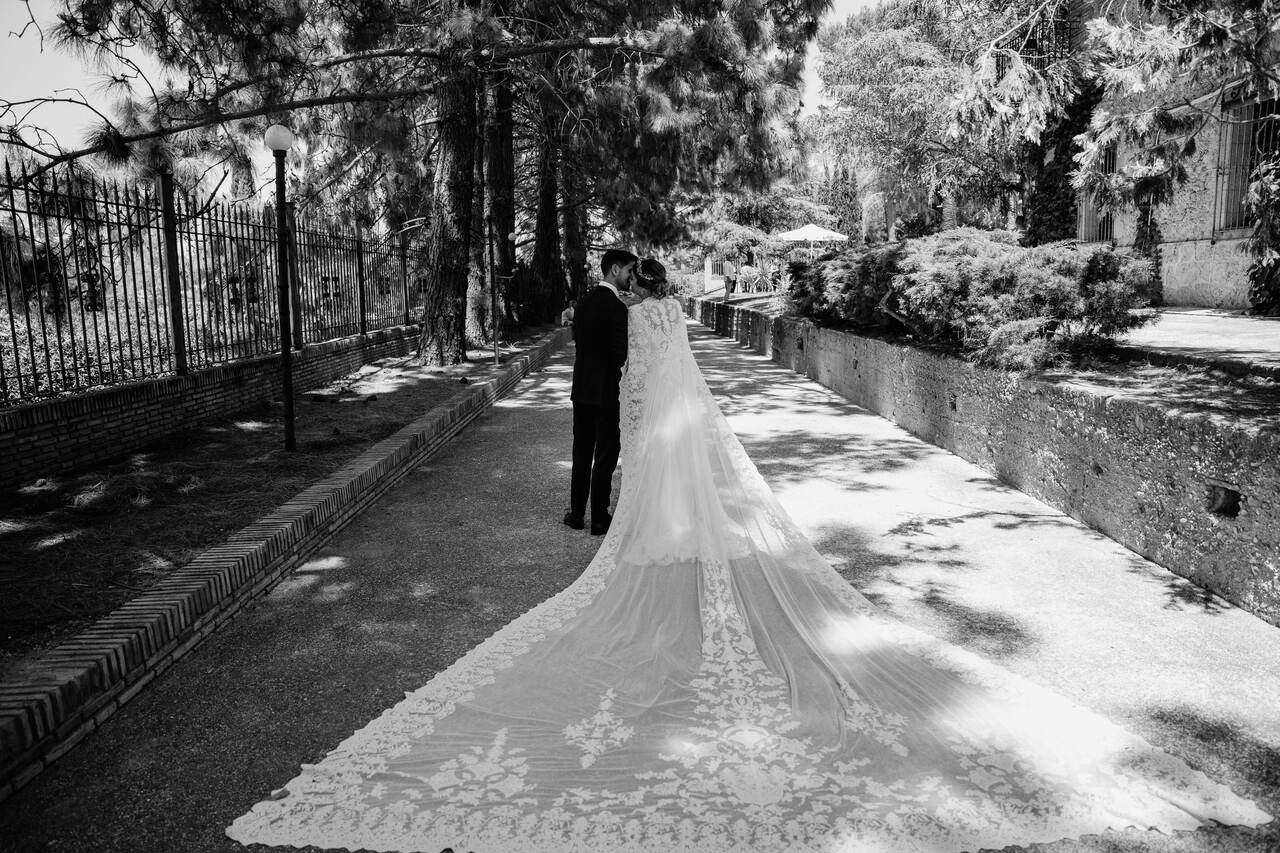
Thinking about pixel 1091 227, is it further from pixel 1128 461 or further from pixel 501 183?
pixel 1128 461

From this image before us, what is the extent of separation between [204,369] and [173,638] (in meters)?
6.35

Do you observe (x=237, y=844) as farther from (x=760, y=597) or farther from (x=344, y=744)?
(x=760, y=597)

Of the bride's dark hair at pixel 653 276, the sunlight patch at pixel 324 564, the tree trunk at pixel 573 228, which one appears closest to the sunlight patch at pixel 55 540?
the sunlight patch at pixel 324 564

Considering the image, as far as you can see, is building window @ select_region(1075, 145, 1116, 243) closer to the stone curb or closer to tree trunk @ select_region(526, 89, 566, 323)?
tree trunk @ select_region(526, 89, 566, 323)

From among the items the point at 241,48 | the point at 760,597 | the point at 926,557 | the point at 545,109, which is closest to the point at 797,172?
the point at 545,109

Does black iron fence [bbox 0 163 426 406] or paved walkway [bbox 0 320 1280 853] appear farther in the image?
black iron fence [bbox 0 163 426 406]

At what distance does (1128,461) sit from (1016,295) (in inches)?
115

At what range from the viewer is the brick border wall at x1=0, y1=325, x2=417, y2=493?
6719 mm

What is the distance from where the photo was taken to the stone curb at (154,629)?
10.5 feet

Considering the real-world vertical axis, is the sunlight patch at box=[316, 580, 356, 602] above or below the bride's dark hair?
below

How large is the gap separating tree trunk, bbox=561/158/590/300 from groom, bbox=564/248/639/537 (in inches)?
773

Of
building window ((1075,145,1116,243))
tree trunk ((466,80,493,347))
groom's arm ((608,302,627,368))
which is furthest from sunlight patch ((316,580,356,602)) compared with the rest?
building window ((1075,145,1116,243))

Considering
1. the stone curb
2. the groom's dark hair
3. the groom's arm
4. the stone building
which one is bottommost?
the stone curb

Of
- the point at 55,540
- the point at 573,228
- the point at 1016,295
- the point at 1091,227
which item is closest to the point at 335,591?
the point at 55,540
